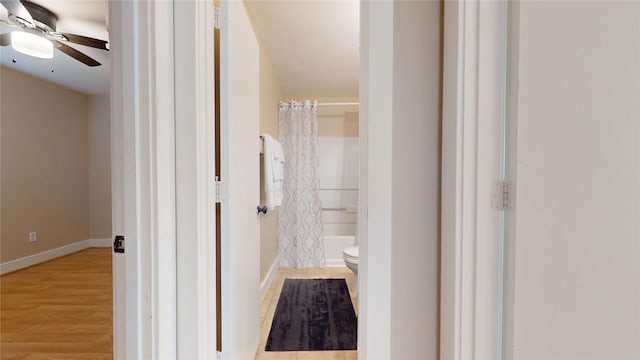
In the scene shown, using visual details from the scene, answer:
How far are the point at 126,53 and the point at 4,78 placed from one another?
3.76 m

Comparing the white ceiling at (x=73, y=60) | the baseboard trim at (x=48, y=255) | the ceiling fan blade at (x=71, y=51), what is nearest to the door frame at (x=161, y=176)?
the white ceiling at (x=73, y=60)

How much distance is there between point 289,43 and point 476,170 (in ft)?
6.86

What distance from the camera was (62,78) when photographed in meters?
3.43

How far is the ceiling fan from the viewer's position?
1.90 meters

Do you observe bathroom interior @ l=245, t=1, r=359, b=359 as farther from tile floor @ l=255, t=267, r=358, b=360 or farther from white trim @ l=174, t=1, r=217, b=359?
white trim @ l=174, t=1, r=217, b=359

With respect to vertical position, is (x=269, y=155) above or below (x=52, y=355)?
above

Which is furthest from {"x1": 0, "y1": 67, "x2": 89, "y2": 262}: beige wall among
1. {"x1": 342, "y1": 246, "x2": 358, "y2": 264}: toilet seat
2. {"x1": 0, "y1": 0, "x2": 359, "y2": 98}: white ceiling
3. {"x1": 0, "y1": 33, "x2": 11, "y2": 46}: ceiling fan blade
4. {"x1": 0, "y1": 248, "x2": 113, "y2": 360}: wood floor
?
{"x1": 342, "y1": 246, "x2": 358, "y2": 264}: toilet seat

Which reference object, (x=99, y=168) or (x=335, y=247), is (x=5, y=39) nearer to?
(x=99, y=168)

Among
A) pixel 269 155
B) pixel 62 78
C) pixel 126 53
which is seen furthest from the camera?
pixel 62 78

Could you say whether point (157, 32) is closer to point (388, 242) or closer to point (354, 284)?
point (388, 242)

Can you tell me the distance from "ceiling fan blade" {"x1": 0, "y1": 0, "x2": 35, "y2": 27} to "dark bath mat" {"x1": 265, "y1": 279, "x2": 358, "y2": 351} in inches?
107

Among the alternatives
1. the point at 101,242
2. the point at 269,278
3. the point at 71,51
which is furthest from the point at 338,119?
the point at 101,242

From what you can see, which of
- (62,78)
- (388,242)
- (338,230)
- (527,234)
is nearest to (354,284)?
(338,230)

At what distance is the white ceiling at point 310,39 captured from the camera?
189 centimetres
